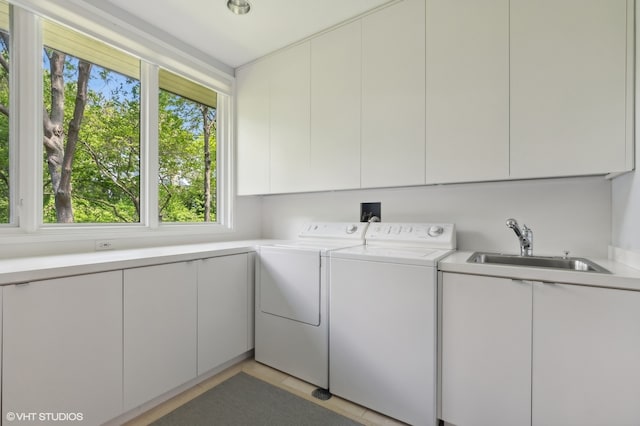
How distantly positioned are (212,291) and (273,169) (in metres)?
1.11

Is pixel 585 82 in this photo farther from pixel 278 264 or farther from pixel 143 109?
pixel 143 109

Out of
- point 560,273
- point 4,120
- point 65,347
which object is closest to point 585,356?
point 560,273

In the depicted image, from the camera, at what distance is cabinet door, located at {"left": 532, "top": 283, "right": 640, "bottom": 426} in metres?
1.14

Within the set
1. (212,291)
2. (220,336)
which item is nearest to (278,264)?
(212,291)

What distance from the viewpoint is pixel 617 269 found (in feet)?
4.20

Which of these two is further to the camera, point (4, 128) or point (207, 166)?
point (207, 166)

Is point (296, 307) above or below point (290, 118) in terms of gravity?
below

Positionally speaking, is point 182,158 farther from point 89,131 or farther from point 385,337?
point 385,337

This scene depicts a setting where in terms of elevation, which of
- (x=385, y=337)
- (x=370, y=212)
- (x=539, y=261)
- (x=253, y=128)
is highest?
(x=253, y=128)

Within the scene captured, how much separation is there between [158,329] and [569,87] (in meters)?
2.45

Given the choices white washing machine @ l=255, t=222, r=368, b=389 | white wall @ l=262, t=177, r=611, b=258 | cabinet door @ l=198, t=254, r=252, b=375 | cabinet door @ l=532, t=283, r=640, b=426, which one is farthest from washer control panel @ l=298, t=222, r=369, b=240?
cabinet door @ l=532, t=283, r=640, b=426

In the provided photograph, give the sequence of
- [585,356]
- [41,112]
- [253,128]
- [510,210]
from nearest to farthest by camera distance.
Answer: [585,356]
[41,112]
[510,210]
[253,128]

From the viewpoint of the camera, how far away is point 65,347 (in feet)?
4.27

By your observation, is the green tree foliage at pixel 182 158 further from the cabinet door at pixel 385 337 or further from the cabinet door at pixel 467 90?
the cabinet door at pixel 467 90
